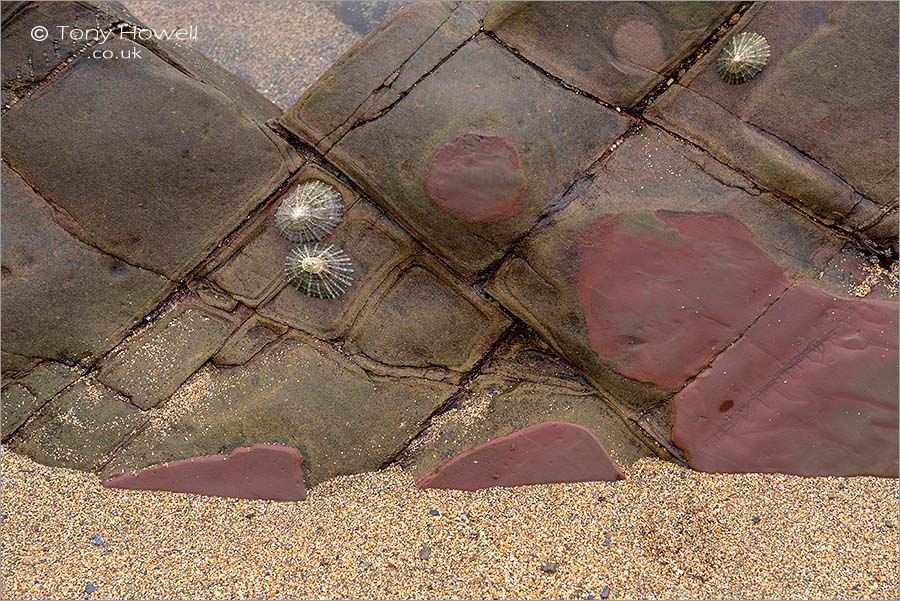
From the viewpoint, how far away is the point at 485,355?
3.76 m

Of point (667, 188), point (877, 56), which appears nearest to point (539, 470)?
point (667, 188)

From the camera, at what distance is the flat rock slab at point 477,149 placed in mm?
3504

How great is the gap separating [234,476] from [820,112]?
377 cm

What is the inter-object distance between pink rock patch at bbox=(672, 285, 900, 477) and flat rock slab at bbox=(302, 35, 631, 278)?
135cm

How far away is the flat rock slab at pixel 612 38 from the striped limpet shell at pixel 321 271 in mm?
1612

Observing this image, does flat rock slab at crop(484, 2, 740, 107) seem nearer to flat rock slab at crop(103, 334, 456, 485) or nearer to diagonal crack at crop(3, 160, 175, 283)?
flat rock slab at crop(103, 334, 456, 485)

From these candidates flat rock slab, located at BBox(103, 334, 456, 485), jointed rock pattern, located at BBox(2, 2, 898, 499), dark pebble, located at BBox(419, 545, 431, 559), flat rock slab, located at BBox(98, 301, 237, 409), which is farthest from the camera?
flat rock slab, located at BBox(98, 301, 237, 409)

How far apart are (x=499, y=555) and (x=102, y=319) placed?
8.57ft

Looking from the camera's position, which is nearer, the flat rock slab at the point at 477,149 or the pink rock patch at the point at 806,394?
the pink rock patch at the point at 806,394

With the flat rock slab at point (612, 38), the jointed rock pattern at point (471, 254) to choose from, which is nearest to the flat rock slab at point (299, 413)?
the jointed rock pattern at point (471, 254)

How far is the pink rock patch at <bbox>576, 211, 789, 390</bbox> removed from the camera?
134 inches

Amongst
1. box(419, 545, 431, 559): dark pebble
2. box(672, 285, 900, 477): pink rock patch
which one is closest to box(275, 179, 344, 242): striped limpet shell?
box(419, 545, 431, 559): dark pebble

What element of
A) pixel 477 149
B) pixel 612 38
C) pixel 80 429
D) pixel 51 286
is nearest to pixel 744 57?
pixel 612 38

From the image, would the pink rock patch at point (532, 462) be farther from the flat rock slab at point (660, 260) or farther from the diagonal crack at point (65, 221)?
the diagonal crack at point (65, 221)
